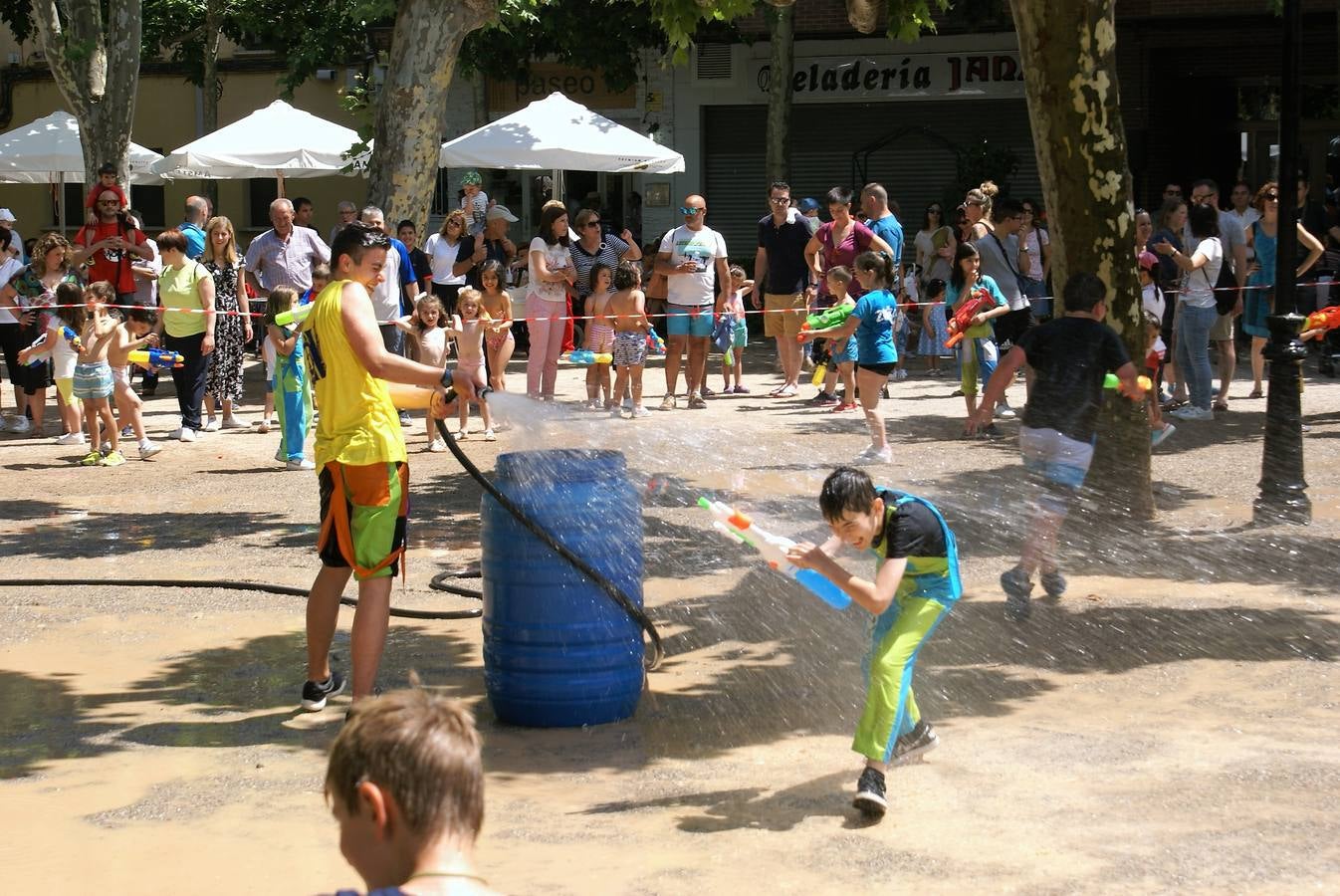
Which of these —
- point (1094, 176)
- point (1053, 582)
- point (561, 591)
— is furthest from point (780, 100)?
point (561, 591)

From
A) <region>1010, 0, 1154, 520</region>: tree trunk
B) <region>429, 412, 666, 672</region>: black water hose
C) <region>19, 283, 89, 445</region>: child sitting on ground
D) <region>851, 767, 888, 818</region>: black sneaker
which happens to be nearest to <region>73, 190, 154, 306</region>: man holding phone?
<region>19, 283, 89, 445</region>: child sitting on ground

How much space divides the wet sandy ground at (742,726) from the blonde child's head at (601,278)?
4560 mm

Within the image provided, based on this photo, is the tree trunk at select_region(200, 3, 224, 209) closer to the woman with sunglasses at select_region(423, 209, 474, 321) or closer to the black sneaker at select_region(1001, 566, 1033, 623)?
the woman with sunglasses at select_region(423, 209, 474, 321)

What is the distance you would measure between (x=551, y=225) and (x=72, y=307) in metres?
4.35

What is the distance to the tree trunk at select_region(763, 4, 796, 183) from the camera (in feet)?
76.0

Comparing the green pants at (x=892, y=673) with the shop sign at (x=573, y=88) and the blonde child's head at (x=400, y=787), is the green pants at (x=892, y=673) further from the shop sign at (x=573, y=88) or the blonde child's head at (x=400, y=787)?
the shop sign at (x=573, y=88)

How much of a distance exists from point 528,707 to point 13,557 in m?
4.48

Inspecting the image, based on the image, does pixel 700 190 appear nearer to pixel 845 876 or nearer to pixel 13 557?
pixel 13 557

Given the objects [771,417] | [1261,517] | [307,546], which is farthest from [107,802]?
[771,417]

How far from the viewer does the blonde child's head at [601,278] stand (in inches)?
583

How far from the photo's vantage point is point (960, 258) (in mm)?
13664

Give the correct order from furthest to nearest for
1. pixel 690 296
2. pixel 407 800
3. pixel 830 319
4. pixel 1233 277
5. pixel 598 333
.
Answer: pixel 1233 277 < pixel 690 296 < pixel 598 333 < pixel 830 319 < pixel 407 800

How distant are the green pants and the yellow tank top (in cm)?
188

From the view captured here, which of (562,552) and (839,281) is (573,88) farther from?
(562,552)
